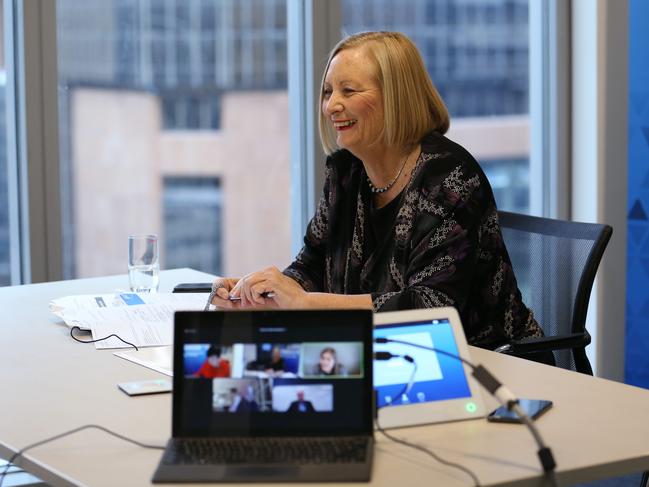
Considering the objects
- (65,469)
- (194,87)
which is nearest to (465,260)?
(65,469)

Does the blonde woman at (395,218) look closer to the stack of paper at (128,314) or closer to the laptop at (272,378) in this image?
the stack of paper at (128,314)

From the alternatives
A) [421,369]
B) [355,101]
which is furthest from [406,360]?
[355,101]

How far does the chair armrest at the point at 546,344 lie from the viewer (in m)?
2.30

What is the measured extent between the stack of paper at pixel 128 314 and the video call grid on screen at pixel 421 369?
0.67 metres

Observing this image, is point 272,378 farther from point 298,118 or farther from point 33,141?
point 298,118

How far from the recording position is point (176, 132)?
12.0 feet

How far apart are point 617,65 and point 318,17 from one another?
4.13 ft

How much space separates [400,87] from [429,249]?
434 millimetres

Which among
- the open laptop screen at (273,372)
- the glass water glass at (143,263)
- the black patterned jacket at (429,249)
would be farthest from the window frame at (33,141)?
the open laptop screen at (273,372)

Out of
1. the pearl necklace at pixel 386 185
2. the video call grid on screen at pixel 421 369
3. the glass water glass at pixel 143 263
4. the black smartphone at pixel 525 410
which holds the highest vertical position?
the pearl necklace at pixel 386 185

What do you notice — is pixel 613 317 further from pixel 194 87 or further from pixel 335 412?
pixel 335 412

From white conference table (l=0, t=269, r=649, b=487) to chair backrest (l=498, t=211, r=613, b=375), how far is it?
65cm

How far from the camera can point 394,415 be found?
1521 mm

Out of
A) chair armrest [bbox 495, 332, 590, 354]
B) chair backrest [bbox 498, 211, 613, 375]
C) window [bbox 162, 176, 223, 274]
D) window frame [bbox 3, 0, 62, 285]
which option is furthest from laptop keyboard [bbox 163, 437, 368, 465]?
window [bbox 162, 176, 223, 274]
